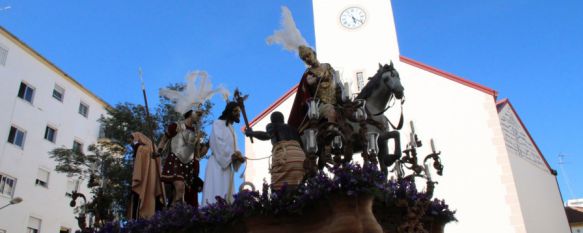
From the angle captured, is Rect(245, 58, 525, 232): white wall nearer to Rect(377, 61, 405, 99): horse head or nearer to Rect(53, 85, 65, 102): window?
Rect(377, 61, 405, 99): horse head

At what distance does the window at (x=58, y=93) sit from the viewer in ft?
105

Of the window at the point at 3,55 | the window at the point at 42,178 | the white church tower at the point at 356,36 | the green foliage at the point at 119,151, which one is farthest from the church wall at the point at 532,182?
the window at the point at 3,55

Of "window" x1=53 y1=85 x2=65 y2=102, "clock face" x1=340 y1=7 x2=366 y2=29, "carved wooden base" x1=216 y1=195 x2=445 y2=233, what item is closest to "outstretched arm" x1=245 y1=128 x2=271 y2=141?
"carved wooden base" x1=216 y1=195 x2=445 y2=233

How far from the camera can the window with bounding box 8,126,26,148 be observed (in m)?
28.3

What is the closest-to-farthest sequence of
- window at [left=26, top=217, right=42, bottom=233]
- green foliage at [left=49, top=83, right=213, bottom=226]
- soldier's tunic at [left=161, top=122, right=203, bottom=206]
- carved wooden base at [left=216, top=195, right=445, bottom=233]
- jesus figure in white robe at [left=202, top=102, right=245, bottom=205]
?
1. carved wooden base at [left=216, top=195, right=445, bottom=233]
2. jesus figure in white robe at [left=202, top=102, right=245, bottom=205]
3. soldier's tunic at [left=161, top=122, right=203, bottom=206]
4. green foliage at [left=49, top=83, right=213, bottom=226]
5. window at [left=26, top=217, right=42, bottom=233]

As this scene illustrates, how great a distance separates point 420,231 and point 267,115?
18615 millimetres

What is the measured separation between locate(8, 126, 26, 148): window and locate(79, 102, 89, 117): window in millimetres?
5278

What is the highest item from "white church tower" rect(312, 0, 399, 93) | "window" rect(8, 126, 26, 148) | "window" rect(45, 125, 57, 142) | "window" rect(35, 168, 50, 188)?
"white church tower" rect(312, 0, 399, 93)

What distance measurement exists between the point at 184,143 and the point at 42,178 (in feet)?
78.0

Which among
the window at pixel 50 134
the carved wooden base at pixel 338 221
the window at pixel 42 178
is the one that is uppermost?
the window at pixel 50 134

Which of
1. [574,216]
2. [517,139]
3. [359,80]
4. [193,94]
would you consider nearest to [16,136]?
[359,80]

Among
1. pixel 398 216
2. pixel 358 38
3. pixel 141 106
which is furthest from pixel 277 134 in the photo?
pixel 358 38

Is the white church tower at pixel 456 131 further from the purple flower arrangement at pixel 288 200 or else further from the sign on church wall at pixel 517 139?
the purple flower arrangement at pixel 288 200

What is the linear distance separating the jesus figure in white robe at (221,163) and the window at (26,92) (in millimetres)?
24454
